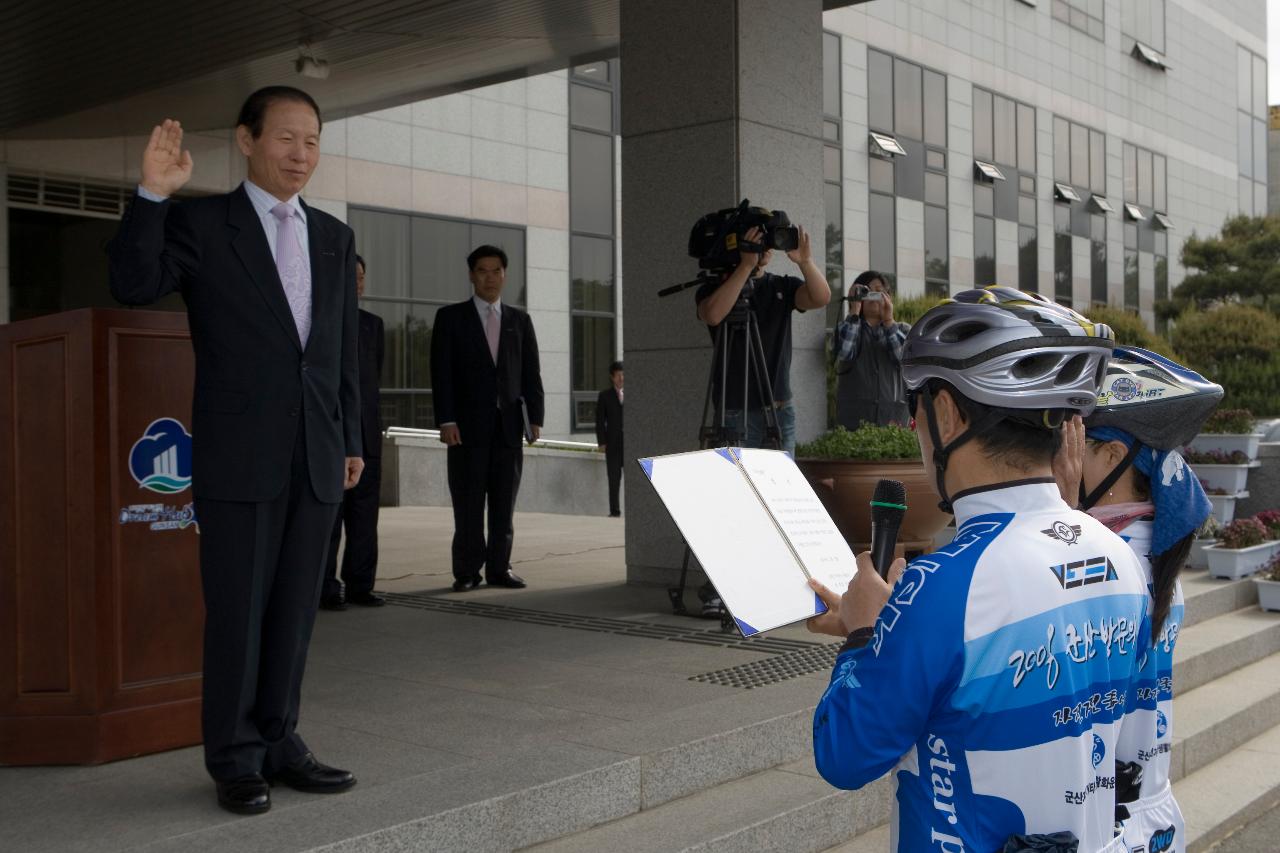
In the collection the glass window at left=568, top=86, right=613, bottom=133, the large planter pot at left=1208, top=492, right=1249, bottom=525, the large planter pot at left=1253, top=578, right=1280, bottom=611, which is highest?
the glass window at left=568, top=86, right=613, bottom=133

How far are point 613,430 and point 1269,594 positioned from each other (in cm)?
954

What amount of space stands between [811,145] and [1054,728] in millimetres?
6426

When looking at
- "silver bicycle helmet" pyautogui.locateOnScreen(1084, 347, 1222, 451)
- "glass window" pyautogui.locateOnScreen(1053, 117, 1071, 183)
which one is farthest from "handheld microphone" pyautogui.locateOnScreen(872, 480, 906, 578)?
"glass window" pyautogui.locateOnScreen(1053, 117, 1071, 183)

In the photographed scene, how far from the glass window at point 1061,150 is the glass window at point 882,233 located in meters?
8.97

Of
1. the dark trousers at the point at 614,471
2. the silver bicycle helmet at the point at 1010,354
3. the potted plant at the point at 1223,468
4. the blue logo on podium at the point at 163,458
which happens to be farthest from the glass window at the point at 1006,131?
the silver bicycle helmet at the point at 1010,354

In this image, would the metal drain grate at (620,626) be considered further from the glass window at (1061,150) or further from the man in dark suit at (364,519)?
the glass window at (1061,150)

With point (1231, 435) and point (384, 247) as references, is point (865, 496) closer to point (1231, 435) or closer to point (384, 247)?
point (1231, 435)

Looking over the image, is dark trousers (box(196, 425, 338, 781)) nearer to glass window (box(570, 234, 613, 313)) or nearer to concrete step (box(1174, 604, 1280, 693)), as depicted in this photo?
concrete step (box(1174, 604, 1280, 693))

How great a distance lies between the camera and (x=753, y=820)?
4.10 metres

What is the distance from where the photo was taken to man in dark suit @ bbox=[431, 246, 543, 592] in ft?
25.9

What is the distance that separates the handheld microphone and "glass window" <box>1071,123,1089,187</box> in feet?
126

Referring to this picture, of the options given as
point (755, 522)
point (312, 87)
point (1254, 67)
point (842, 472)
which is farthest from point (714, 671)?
point (1254, 67)

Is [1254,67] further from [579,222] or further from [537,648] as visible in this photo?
[537,648]

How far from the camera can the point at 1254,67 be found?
49344 millimetres
